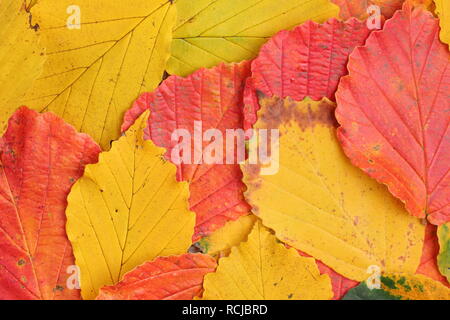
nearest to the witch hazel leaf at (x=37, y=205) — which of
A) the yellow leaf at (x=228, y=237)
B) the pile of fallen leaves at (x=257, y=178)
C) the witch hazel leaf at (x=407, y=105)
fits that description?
the pile of fallen leaves at (x=257, y=178)

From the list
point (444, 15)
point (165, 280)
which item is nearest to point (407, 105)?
point (444, 15)

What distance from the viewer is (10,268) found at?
1.51 feet

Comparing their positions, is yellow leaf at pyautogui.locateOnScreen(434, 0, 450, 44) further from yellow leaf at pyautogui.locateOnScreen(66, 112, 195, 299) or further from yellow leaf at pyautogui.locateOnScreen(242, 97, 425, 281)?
yellow leaf at pyautogui.locateOnScreen(66, 112, 195, 299)

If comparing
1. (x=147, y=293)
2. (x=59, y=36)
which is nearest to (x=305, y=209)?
(x=147, y=293)

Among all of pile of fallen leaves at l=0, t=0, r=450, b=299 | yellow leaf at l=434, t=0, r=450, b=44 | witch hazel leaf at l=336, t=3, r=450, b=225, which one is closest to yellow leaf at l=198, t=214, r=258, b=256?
pile of fallen leaves at l=0, t=0, r=450, b=299

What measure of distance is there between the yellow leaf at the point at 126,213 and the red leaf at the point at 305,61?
0.08 meters

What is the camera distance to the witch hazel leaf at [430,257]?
1.52 ft

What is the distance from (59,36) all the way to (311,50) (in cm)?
21

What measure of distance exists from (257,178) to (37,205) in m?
0.18

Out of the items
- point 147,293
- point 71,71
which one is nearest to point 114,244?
point 147,293

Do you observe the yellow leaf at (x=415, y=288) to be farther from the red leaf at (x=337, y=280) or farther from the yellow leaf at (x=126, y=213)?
the yellow leaf at (x=126, y=213)

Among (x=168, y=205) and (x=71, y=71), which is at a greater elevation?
(x=71, y=71)

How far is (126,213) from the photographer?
46 centimetres
